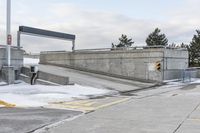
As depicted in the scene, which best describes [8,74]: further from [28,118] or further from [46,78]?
[28,118]

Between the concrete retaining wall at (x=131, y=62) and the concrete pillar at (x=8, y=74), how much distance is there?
1383cm

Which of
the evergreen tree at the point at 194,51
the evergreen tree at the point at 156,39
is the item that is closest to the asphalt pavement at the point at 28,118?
the evergreen tree at the point at 194,51

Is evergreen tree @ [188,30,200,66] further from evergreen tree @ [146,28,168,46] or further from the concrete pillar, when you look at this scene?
the concrete pillar

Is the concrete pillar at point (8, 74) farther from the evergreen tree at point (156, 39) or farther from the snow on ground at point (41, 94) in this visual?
the evergreen tree at point (156, 39)

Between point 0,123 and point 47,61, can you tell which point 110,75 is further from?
point 0,123

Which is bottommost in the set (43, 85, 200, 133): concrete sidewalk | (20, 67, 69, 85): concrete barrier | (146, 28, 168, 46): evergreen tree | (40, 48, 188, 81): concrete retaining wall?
(43, 85, 200, 133): concrete sidewalk

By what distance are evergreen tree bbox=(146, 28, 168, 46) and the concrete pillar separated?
66914 mm

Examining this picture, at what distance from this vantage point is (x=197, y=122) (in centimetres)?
1263

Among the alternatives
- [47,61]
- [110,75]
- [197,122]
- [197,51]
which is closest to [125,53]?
[110,75]

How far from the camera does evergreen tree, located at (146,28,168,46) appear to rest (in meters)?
91.3

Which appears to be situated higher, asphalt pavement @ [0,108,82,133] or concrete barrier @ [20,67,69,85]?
concrete barrier @ [20,67,69,85]

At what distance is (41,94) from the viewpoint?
2120 cm

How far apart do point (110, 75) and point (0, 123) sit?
2667 centimetres

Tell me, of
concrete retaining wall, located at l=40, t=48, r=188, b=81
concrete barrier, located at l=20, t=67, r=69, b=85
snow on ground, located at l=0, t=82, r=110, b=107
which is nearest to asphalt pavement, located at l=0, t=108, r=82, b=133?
snow on ground, located at l=0, t=82, r=110, b=107
